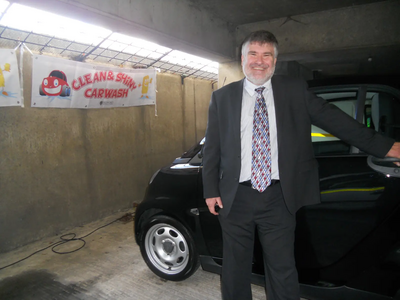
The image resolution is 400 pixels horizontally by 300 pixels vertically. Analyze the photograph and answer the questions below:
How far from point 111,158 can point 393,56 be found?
4.97 meters

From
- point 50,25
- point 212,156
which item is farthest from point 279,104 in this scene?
point 50,25

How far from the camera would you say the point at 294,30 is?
4.23m

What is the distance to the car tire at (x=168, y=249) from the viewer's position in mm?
2518

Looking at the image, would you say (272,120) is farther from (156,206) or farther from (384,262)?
(156,206)

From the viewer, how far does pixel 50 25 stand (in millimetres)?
3369

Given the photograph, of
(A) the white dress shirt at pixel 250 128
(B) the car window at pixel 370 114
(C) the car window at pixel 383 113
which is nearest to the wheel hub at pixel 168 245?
(A) the white dress shirt at pixel 250 128

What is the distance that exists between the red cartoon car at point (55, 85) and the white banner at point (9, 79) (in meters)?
0.30

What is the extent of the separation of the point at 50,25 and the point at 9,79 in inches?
31.6

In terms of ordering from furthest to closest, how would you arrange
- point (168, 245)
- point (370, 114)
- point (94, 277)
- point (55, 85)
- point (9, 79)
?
point (55, 85) → point (9, 79) → point (94, 277) → point (168, 245) → point (370, 114)

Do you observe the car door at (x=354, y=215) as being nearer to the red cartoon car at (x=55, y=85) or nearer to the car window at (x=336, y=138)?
the car window at (x=336, y=138)

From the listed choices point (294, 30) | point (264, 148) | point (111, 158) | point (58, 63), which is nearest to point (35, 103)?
point (58, 63)

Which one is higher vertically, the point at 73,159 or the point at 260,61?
the point at 260,61

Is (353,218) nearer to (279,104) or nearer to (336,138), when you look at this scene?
(336,138)

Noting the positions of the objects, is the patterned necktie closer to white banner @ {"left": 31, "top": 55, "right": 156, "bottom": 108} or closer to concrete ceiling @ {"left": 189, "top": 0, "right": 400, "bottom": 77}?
concrete ceiling @ {"left": 189, "top": 0, "right": 400, "bottom": 77}
